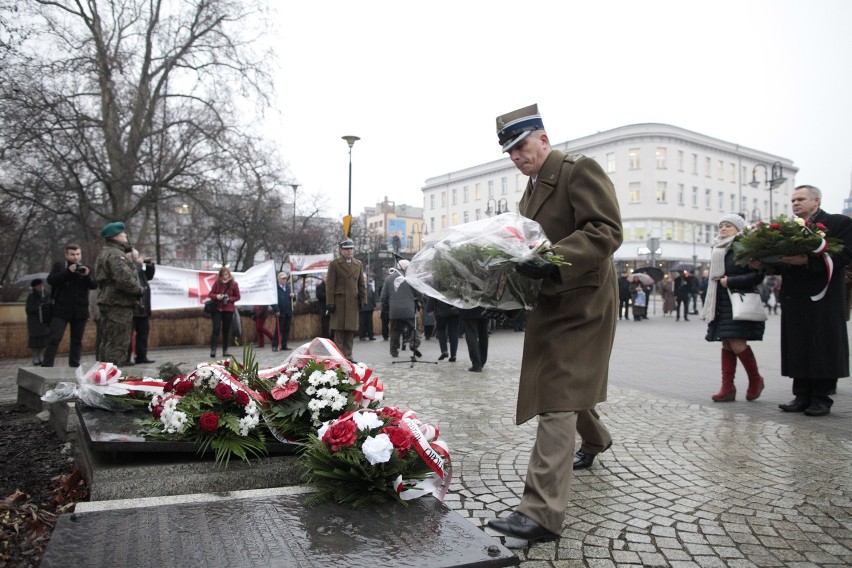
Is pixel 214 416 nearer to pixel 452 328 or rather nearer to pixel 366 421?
pixel 366 421

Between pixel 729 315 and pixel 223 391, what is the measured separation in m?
5.67

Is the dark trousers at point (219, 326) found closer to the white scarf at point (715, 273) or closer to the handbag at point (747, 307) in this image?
the white scarf at point (715, 273)

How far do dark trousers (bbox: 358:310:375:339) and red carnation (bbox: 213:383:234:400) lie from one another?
14.1 metres

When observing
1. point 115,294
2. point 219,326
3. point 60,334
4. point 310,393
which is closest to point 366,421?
point 310,393

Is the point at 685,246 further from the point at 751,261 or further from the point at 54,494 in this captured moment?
the point at 54,494

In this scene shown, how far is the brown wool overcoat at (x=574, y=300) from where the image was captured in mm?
3221

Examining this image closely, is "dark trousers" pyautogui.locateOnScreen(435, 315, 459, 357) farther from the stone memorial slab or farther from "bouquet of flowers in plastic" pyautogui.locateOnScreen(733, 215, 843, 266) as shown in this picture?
the stone memorial slab

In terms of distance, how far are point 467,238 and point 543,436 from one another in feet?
3.70

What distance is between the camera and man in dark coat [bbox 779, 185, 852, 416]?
614 centimetres

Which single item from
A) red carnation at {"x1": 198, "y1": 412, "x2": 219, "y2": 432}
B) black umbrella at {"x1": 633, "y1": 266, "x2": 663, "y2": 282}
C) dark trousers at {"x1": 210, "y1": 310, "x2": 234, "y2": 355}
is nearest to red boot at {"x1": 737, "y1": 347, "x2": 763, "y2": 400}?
red carnation at {"x1": 198, "y1": 412, "x2": 219, "y2": 432}

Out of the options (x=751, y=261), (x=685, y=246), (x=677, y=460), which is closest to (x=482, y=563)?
(x=677, y=460)

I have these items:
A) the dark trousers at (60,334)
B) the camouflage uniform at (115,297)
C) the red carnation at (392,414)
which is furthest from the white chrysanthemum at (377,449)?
the dark trousers at (60,334)

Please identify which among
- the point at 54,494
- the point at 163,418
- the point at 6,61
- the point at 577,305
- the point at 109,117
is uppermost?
the point at 109,117

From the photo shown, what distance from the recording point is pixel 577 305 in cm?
337
